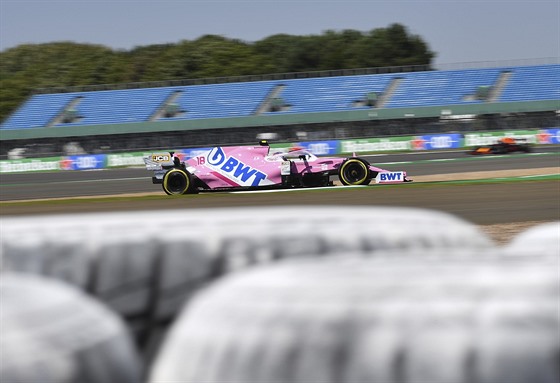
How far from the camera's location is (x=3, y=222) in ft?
8.30

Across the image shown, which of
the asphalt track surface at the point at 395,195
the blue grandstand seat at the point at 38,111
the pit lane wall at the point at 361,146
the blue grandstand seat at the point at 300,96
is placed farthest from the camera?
the blue grandstand seat at the point at 38,111

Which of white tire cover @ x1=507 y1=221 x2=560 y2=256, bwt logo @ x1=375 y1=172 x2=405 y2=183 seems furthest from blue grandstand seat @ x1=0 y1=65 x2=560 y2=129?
white tire cover @ x1=507 y1=221 x2=560 y2=256

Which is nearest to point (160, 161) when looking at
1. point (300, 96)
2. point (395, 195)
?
point (395, 195)

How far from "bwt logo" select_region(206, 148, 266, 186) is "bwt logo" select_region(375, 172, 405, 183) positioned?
8.39 ft

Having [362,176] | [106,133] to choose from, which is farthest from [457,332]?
[106,133]

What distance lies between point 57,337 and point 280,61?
95.1 meters

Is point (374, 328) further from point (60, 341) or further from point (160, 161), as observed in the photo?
point (160, 161)

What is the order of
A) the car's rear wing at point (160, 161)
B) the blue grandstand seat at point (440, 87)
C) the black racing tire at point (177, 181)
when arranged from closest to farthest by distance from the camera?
the black racing tire at point (177, 181) < the car's rear wing at point (160, 161) < the blue grandstand seat at point (440, 87)

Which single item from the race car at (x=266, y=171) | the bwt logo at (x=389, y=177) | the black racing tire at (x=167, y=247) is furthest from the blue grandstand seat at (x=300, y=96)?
the black racing tire at (x=167, y=247)

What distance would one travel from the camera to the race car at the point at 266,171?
62.1 ft

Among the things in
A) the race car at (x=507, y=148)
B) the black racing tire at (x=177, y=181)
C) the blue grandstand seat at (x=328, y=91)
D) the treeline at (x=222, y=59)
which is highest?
the treeline at (x=222, y=59)

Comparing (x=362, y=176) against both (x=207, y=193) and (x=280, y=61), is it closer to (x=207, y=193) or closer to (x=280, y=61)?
(x=207, y=193)

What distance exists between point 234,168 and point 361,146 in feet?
59.7

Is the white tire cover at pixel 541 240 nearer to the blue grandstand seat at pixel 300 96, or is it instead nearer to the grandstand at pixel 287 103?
the grandstand at pixel 287 103
